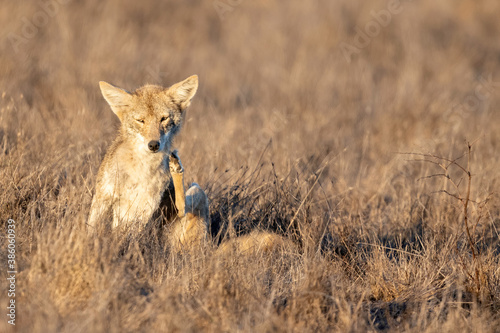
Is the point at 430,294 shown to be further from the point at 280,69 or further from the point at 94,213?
the point at 280,69

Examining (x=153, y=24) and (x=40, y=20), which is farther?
(x=153, y=24)

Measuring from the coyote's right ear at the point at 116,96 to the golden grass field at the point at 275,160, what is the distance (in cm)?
75

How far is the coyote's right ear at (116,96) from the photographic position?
5625 mm

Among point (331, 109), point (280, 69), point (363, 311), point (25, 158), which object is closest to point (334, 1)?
point (280, 69)

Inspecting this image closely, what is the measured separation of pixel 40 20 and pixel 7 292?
31.6 feet

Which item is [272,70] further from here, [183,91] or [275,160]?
[183,91]

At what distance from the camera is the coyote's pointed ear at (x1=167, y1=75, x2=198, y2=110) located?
230 inches

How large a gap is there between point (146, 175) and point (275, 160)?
3040mm

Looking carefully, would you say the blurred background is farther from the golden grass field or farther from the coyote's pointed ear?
the coyote's pointed ear

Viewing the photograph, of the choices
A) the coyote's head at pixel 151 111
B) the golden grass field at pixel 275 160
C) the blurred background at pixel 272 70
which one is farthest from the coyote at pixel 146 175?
the blurred background at pixel 272 70

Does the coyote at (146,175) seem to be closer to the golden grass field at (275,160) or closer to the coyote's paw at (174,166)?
the coyote's paw at (174,166)

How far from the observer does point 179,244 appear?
5.39 meters

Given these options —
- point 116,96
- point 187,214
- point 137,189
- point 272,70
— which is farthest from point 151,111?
point 272,70

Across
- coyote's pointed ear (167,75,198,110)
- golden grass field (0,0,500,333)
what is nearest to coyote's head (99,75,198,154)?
coyote's pointed ear (167,75,198,110)
